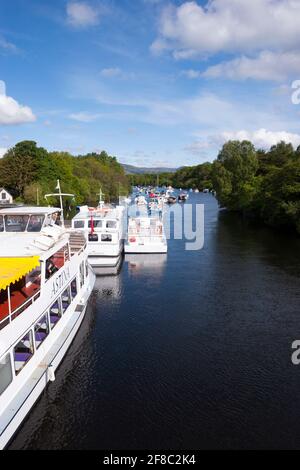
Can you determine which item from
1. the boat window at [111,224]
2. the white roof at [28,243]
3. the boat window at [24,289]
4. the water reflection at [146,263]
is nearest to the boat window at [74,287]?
the white roof at [28,243]

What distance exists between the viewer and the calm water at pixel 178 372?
54.4 ft

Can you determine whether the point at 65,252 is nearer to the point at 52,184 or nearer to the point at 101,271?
the point at 101,271

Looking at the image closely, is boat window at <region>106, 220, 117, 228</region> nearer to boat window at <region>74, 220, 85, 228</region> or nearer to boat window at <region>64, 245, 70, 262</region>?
boat window at <region>74, 220, 85, 228</region>

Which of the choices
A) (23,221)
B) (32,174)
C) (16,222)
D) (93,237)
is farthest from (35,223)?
(32,174)

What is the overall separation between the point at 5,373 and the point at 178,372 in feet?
30.2

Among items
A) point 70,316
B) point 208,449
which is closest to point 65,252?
point 70,316

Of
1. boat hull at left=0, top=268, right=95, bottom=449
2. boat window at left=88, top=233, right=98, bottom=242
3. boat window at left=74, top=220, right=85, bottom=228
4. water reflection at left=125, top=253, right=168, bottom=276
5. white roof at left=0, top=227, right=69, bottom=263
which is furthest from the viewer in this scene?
boat window at left=74, top=220, right=85, bottom=228

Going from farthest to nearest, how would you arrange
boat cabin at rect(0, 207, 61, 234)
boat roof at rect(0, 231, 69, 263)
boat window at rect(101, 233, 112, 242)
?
boat window at rect(101, 233, 112, 242) → boat cabin at rect(0, 207, 61, 234) → boat roof at rect(0, 231, 69, 263)

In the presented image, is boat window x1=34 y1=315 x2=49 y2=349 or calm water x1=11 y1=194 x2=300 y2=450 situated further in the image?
boat window x1=34 y1=315 x2=49 y2=349

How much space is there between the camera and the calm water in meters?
16.6

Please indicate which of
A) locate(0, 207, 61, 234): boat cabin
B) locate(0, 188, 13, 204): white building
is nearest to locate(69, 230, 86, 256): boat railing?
locate(0, 207, 61, 234): boat cabin

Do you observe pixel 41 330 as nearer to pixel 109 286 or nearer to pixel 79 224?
pixel 109 286

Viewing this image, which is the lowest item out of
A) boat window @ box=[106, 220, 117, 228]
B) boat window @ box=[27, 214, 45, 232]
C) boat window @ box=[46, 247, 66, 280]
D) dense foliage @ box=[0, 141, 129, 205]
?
boat window @ box=[46, 247, 66, 280]

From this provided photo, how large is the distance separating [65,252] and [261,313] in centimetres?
1500
